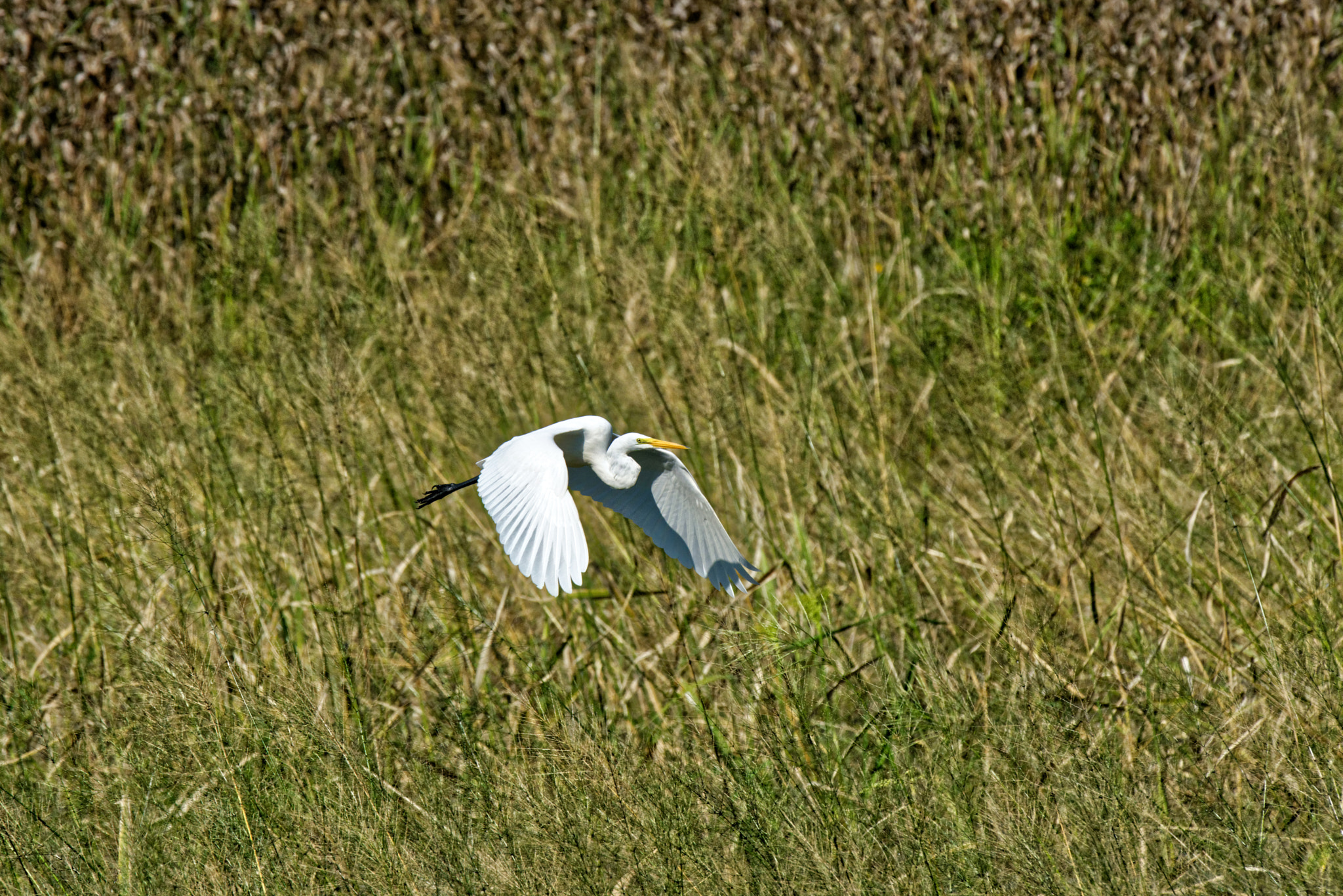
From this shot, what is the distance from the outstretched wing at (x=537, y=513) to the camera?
139 centimetres

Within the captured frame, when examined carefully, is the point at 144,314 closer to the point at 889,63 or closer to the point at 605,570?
the point at 605,570

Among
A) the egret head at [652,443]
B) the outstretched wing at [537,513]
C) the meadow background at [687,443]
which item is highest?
the outstretched wing at [537,513]

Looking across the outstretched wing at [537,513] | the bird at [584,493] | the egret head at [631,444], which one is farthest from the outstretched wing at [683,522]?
the outstretched wing at [537,513]

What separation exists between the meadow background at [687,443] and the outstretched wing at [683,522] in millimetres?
61

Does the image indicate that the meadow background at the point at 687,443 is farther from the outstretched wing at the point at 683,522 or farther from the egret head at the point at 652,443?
the egret head at the point at 652,443

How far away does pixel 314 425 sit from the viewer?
7.14ft

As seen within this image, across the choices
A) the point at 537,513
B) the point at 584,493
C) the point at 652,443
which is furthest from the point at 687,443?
the point at 537,513

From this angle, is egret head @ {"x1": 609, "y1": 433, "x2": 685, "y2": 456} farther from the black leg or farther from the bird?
the black leg

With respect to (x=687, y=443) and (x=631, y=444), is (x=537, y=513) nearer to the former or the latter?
(x=631, y=444)

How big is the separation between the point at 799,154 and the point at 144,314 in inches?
78.4

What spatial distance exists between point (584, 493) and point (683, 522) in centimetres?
17

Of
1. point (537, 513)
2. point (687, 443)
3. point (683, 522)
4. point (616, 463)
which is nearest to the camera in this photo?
point (537, 513)

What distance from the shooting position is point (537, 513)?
4.79ft

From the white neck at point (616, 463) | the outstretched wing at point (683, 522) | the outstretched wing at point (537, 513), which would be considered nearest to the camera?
the outstretched wing at point (537, 513)
